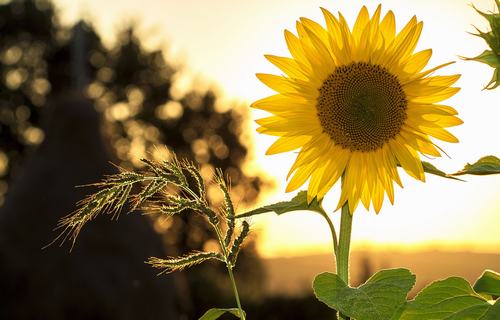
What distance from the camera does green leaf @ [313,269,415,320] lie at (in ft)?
5.18

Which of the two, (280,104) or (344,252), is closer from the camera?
Result: (344,252)

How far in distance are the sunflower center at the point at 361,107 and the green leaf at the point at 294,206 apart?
19 cm

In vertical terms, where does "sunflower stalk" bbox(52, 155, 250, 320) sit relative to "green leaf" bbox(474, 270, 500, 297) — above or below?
above

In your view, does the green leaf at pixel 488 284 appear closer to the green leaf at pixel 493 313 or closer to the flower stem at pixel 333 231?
the green leaf at pixel 493 313

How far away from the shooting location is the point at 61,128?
13977 millimetres

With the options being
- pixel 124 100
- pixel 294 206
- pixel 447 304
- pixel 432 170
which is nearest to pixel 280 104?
pixel 294 206

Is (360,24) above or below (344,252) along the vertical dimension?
above

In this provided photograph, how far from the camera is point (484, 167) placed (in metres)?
1.81

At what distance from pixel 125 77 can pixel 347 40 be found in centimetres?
3109

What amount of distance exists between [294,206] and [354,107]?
364mm

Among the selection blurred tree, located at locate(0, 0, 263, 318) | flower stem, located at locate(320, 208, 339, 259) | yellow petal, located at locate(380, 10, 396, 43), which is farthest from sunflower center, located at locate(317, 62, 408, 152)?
blurred tree, located at locate(0, 0, 263, 318)

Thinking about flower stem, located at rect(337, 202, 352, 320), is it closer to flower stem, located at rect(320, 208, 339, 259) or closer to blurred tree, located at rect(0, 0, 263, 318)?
flower stem, located at rect(320, 208, 339, 259)

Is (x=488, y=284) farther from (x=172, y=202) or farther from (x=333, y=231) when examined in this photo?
(x=172, y=202)

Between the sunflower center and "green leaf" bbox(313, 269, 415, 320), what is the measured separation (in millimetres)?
461
